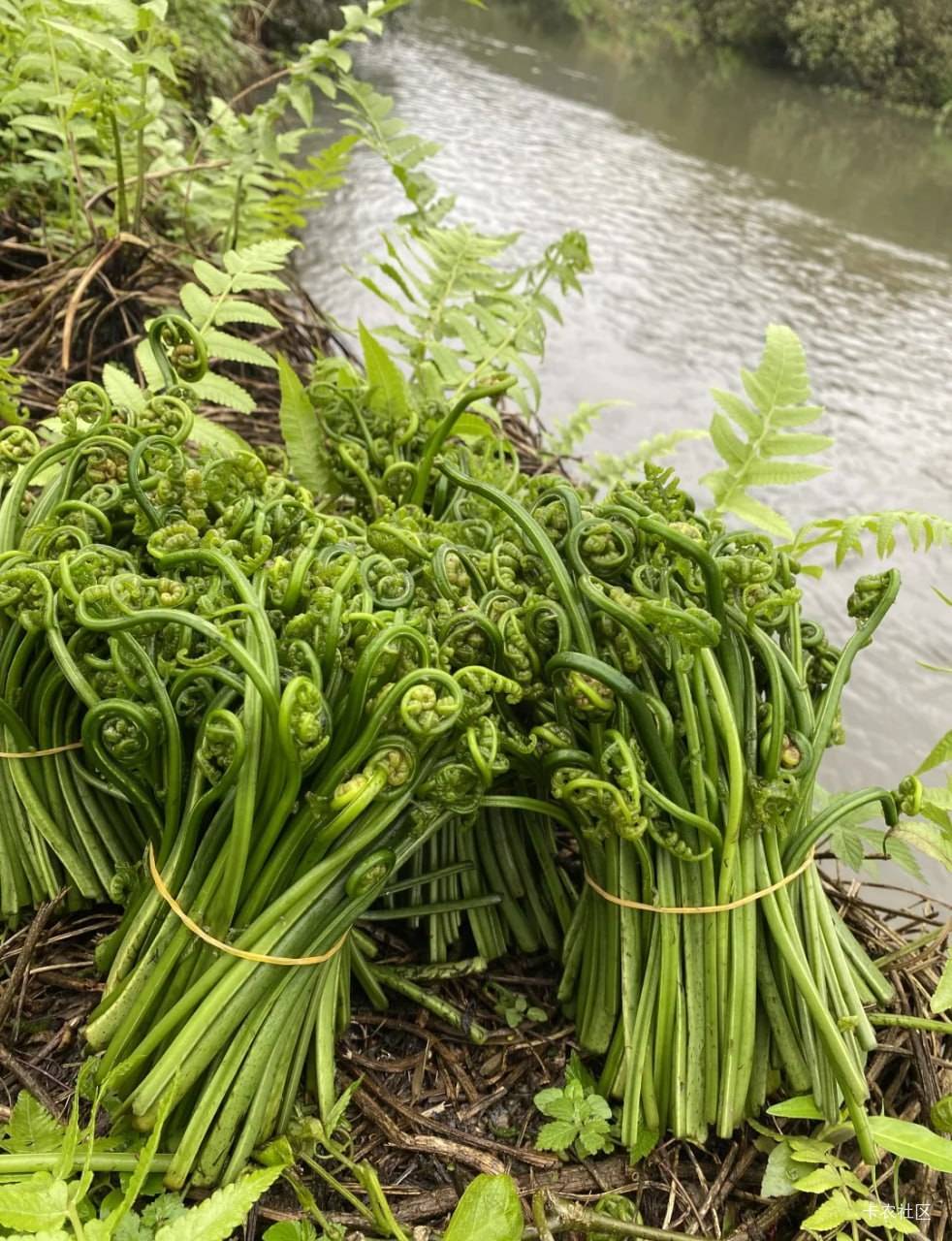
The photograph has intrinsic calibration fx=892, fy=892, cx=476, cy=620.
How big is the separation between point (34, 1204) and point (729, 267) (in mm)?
5412

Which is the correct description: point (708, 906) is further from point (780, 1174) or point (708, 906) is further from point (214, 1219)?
point (214, 1219)

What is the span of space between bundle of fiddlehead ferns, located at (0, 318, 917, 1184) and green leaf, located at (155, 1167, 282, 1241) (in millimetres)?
185

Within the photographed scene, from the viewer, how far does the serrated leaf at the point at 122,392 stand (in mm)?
1560

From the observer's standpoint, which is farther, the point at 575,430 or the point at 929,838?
the point at 575,430

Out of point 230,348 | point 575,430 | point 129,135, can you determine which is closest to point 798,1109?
point 230,348

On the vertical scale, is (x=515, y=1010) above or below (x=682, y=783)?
below

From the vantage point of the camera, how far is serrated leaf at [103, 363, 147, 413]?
61.4 inches

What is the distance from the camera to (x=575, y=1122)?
1.10m

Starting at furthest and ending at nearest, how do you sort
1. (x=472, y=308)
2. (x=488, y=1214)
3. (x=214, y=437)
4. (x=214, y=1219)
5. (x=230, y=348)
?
(x=472, y=308)
(x=230, y=348)
(x=214, y=437)
(x=488, y=1214)
(x=214, y=1219)

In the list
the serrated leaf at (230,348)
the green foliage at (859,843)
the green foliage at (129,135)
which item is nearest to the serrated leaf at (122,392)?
the serrated leaf at (230,348)

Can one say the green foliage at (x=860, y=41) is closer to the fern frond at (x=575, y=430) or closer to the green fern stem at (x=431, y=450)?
the fern frond at (x=575, y=430)

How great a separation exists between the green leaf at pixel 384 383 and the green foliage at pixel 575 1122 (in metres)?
1.14

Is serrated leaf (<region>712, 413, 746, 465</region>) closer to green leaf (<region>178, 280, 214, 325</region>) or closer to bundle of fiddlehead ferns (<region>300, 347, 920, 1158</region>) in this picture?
bundle of fiddlehead ferns (<region>300, 347, 920, 1158</region>)

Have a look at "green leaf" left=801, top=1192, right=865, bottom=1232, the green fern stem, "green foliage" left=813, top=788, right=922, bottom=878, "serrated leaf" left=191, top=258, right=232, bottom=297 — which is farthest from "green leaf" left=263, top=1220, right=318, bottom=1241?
"serrated leaf" left=191, top=258, right=232, bottom=297
